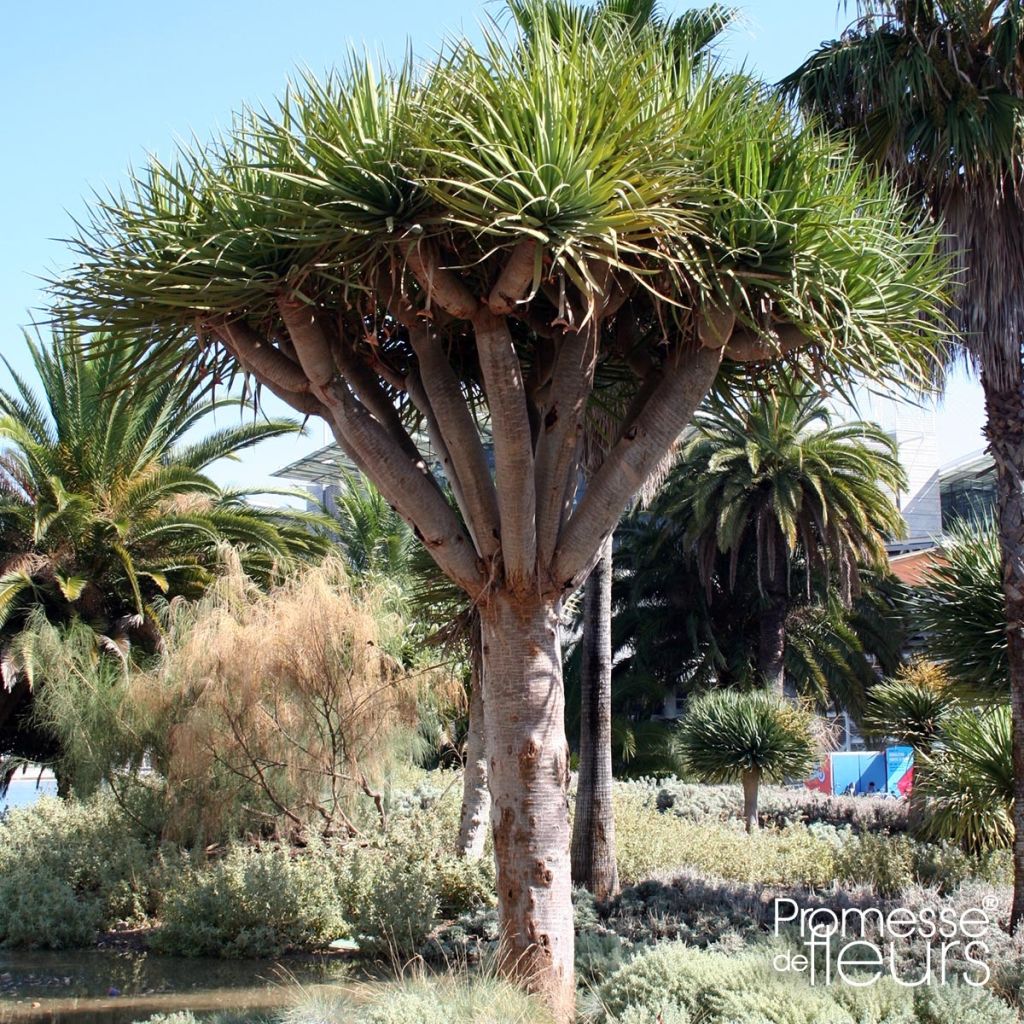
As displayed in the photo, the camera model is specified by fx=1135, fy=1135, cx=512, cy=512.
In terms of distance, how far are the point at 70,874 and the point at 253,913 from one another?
2823 mm

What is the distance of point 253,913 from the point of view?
991cm

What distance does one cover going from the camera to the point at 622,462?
6.61 metres

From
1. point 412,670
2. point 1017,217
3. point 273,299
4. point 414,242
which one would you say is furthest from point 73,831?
point 1017,217

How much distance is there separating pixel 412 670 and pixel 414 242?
7767 millimetres

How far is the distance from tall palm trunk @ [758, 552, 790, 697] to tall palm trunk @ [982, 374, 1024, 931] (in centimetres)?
1350

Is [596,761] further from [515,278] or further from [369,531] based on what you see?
[369,531]

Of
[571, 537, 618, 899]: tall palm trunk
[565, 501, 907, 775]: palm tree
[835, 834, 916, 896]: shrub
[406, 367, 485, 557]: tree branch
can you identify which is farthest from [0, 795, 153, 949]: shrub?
[565, 501, 907, 775]: palm tree

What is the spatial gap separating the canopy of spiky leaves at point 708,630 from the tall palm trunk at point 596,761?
12.0m

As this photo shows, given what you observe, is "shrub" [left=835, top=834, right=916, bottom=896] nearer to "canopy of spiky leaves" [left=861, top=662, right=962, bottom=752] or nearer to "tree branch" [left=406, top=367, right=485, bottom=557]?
"canopy of spiky leaves" [left=861, top=662, right=962, bottom=752]

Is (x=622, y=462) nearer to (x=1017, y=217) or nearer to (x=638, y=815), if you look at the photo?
(x=1017, y=217)

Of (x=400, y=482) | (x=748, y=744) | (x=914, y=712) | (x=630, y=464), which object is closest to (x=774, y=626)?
(x=748, y=744)

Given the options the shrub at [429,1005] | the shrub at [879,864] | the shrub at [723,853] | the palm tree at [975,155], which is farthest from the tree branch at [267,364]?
the shrub at [879,864]

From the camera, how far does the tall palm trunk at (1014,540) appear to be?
8.35m

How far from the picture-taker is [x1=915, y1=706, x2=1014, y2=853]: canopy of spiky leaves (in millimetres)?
10180
